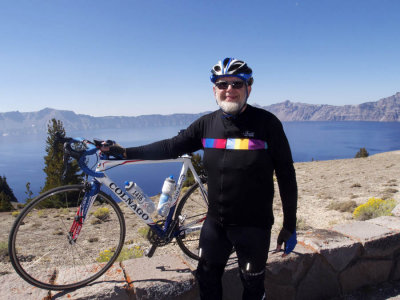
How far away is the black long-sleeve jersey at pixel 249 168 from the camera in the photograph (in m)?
2.29

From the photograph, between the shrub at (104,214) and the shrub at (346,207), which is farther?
the shrub at (346,207)

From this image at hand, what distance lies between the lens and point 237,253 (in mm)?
2416

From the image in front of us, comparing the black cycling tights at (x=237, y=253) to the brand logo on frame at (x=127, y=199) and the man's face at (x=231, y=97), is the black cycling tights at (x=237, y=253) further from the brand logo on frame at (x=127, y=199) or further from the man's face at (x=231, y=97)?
the man's face at (x=231, y=97)

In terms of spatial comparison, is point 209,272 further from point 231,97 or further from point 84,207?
point 231,97

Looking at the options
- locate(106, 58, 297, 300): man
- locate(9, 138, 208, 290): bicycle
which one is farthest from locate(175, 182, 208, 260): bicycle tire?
locate(106, 58, 297, 300): man

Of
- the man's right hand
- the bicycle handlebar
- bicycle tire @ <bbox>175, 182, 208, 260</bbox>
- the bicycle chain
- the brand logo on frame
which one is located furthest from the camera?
bicycle tire @ <bbox>175, 182, 208, 260</bbox>

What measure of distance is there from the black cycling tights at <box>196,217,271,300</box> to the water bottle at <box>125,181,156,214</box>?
910mm

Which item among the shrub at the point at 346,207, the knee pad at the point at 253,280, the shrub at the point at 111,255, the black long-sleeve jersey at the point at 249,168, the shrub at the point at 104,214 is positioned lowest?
the shrub at the point at 346,207

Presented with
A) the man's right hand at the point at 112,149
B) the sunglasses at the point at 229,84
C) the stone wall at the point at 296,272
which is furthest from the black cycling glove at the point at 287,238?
the man's right hand at the point at 112,149

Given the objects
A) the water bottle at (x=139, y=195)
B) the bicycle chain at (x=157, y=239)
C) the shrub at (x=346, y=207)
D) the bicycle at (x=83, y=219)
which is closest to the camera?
the bicycle at (x=83, y=219)

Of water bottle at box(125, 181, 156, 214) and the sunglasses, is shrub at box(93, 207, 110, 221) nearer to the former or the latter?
water bottle at box(125, 181, 156, 214)

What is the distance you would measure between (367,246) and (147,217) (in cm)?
255

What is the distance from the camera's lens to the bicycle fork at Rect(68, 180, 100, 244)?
2.86 meters

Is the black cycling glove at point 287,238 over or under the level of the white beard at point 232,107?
under
